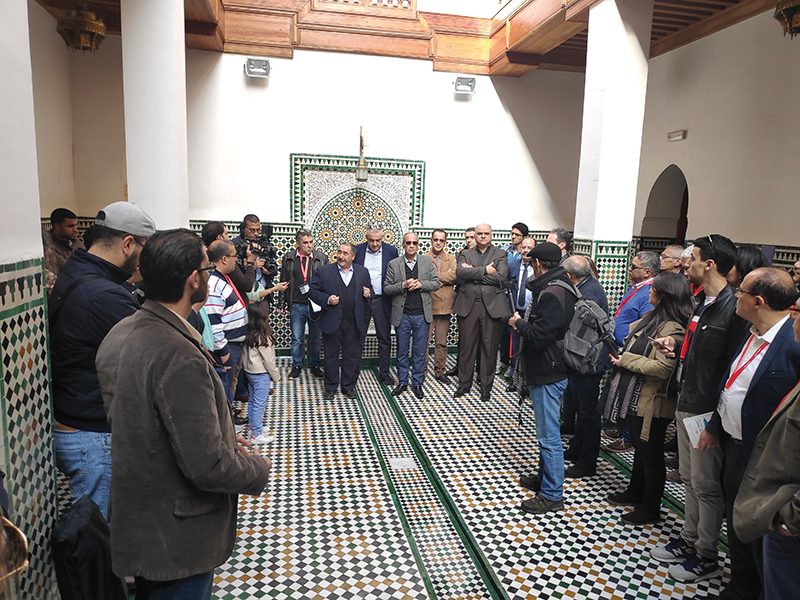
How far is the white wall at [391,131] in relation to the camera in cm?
526

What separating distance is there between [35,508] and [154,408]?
0.79m

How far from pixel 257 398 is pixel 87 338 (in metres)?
1.69

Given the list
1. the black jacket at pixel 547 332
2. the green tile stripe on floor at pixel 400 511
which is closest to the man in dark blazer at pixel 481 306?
the green tile stripe on floor at pixel 400 511

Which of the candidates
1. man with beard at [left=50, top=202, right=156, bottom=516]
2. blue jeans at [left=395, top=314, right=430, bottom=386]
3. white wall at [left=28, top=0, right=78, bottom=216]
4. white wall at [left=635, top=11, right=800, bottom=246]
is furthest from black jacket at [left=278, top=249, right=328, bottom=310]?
white wall at [left=635, top=11, right=800, bottom=246]

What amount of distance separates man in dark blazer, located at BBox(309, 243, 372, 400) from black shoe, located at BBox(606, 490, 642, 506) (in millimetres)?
2307

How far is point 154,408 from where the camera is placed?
1213 mm

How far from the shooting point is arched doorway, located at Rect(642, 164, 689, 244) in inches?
234

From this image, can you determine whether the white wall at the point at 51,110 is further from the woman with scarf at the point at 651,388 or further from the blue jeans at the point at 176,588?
the woman with scarf at the point at 651,388

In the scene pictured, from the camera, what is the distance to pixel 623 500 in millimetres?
2871

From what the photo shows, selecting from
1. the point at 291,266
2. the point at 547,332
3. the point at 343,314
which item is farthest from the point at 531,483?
the point at 291,266

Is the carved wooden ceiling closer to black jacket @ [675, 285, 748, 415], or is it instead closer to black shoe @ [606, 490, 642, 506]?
black jacket @ [675, 285, 748, 415]

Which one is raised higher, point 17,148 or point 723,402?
point 17,148

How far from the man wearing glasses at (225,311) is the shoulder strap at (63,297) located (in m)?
0.90

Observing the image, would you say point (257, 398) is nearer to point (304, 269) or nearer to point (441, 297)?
point (304, 269)
